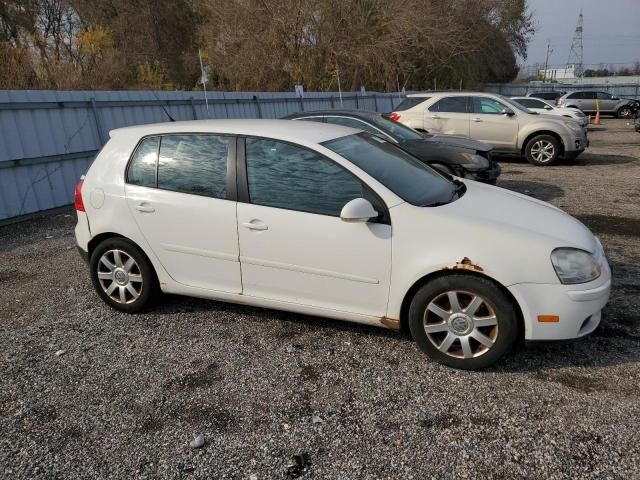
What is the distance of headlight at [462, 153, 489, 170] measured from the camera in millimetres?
7152

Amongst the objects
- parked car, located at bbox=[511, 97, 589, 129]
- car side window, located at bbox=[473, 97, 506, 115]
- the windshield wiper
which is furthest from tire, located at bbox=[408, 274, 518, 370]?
parked car, located at bbox=[511, 97, 589, 129]

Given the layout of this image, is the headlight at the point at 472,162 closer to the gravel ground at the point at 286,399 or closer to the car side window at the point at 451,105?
the gravel ground at the point at 286,399

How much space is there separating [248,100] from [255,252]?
1043cm

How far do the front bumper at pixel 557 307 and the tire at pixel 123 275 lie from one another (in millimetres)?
2843

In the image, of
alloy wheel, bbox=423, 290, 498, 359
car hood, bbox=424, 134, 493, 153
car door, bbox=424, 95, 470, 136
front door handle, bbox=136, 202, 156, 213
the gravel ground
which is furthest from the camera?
car door, bbox=424, 95, 470, 136

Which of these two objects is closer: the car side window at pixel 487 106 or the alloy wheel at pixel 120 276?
the alloy wheel at pixel 120 276

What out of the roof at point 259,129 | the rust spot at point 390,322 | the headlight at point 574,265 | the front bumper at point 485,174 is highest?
the roof at point 259,129

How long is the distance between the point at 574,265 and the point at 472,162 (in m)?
4.46

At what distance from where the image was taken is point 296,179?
3424 millimetres

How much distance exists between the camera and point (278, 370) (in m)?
3.27

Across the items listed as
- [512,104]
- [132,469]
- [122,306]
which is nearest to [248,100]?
[512,104]

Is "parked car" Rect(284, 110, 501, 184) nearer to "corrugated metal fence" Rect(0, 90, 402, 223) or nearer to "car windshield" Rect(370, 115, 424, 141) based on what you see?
"car windshield" Rect(370, 115, 424, 141)

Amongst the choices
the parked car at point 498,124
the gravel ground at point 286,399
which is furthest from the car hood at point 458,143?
the gravel ground at point 286,399

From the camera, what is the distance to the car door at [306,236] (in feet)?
10.4
